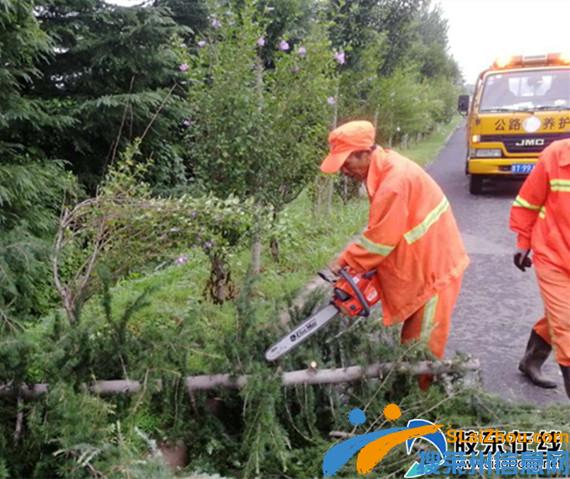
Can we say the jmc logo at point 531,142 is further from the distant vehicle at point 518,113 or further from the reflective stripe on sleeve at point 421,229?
the reflective stripe on sleeve at point 421,229

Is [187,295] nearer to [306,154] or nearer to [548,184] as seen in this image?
[306,154]

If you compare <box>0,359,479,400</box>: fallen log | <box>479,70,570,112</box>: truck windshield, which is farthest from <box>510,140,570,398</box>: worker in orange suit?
<box>479,70,570,112</box>: truck windshield

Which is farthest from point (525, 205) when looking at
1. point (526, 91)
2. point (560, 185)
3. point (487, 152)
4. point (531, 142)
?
point (526, 91)

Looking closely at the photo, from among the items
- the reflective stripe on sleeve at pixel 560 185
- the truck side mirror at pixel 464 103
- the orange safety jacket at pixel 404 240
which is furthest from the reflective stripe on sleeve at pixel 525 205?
the truck side mirror at pixel 464 103

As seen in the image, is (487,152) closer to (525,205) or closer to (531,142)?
(531,142)

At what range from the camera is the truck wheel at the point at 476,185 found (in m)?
10.3

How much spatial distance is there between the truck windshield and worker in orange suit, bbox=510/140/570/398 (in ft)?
21.2

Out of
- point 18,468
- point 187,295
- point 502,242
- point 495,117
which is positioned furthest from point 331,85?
point 495,117

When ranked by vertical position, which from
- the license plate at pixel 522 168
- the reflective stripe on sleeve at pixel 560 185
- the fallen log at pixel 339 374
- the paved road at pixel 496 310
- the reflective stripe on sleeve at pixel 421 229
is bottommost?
the paved road at pixel 496 310

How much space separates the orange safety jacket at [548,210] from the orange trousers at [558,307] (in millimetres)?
59

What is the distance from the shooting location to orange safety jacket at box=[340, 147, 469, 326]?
264 cm

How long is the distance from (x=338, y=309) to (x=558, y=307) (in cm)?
130

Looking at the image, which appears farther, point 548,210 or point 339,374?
point 548,210

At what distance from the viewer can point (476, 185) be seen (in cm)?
1042
